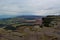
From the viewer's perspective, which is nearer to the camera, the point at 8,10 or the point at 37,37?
the point at 37,37

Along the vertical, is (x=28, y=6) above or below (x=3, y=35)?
above

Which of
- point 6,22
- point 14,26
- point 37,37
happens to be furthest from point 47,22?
point 6,22

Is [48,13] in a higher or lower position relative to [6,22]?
higher

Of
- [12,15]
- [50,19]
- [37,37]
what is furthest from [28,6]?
[37,37]

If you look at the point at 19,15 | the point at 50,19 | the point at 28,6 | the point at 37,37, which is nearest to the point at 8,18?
the point at 19,15

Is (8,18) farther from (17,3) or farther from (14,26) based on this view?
(17,3)

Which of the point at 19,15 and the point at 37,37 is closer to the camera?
the point at 37,37

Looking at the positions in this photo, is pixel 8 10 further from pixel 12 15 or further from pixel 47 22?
pixel 47 22

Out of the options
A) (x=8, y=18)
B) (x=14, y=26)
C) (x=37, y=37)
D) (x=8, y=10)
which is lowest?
(x=37, y=37)

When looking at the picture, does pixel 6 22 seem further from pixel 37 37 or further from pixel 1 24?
pixel 37 37
